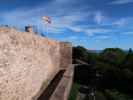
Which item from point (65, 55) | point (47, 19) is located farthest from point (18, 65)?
point (65, 55)

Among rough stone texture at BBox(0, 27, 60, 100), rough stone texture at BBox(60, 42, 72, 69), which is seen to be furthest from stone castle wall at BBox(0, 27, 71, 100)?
rough stone texture at BBox(60, 42, 72, 69)

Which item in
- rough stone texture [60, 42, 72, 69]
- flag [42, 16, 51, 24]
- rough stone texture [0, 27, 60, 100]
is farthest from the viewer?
rough stone texture [60, 42, 72, 69]

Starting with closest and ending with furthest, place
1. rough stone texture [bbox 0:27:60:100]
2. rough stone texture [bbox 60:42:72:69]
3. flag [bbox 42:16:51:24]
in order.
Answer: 1. rough stone texture [bbox 0:27:60:100]
2. flag [bbox 42:16:51:24]
3. rough stone texture [bbox 60:42:72:69]

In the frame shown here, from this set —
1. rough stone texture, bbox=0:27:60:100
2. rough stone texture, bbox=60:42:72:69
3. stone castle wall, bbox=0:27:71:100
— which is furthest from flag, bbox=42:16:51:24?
rough stone texture, bbox=0:27:60:100

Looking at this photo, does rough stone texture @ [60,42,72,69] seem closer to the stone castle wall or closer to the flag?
the flag

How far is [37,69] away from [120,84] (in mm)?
9093

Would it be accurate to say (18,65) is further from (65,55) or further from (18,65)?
(65,55)

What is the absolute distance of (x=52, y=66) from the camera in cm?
1606

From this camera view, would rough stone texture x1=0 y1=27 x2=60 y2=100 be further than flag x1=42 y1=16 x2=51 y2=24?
No

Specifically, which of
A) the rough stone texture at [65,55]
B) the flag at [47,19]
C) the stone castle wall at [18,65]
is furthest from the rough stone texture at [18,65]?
the rough stone texture at [65,55]

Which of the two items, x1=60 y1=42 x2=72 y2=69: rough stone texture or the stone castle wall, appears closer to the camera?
the stone castle wall

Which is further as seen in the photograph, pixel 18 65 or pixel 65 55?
pixel 65 55

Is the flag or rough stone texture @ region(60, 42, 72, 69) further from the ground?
the flag

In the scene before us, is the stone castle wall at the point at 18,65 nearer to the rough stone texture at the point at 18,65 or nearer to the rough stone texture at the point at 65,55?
the rough stone texture at the point at 18,65
